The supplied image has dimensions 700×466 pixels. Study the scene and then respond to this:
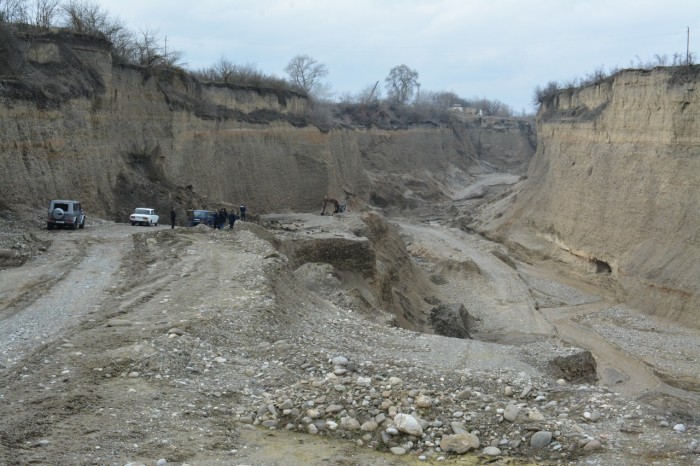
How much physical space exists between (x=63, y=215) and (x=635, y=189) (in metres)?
22.0

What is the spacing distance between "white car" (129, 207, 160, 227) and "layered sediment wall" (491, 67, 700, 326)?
1777 centimetres

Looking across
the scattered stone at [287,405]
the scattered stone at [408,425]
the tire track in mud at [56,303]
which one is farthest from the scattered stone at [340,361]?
the tire track in mud at [56,303]

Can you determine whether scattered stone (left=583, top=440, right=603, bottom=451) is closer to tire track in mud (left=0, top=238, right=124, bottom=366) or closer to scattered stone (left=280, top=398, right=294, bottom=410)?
scattered stone (left=280, top=398, right=294, bottom=410)

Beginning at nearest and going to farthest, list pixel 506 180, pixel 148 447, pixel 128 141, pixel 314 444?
pixel 148 447
pixel 314 444
pixel 128 141
pixel 506 180

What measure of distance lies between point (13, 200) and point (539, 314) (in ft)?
59.3

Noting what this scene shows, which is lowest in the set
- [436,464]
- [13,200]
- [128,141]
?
[436,464]

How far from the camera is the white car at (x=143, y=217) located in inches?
1113

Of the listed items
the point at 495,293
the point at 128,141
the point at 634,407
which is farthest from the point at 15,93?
the point at 634,407

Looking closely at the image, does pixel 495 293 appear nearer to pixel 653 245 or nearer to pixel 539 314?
pixel 539 314

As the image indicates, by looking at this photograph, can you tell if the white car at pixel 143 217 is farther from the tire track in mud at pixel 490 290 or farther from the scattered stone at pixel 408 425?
the scattered stone at pixel 408 425

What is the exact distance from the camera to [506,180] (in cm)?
7419

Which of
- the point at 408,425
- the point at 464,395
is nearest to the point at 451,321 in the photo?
the point at 464,395

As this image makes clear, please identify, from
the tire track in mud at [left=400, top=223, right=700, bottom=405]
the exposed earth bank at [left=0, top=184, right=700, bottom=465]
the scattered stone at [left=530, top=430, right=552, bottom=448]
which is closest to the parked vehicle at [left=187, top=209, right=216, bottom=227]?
the exposed earth bank at [left=0, top=184, right=700, bottom=465]

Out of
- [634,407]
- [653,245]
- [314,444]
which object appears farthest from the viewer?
[653,245]
